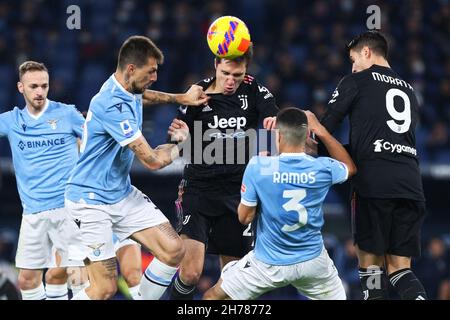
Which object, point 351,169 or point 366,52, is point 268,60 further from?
point 351,169

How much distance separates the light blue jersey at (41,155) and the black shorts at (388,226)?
277cm

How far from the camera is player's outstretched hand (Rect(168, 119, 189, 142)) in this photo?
7.45 meters

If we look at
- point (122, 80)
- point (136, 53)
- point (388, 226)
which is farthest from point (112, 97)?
point (388, 226)

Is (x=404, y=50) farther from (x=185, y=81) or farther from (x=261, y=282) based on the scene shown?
(x=261, y=282)

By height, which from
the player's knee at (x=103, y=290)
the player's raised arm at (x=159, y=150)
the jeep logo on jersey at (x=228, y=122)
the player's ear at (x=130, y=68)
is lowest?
the player's knee at (x=103, y=290)

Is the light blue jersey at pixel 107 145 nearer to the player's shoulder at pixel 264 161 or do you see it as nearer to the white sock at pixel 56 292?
the player's shoulder at pixel 264 161

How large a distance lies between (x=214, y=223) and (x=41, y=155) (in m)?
1.73

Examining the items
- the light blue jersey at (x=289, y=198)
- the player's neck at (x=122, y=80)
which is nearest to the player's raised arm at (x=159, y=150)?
the player's neck at (x=122, y=80)

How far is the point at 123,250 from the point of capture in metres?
8.29

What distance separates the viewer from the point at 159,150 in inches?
290

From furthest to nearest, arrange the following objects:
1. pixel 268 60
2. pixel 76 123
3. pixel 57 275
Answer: pixel 268 60 → pixel 57 275 → pixel 76 123

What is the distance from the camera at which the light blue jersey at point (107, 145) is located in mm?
7191

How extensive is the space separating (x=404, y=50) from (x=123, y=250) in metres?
10.1

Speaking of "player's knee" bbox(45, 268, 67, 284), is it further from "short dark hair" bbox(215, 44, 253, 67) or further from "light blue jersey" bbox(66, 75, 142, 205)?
"short dark hair" bbox(215, 44, 253, 67)
